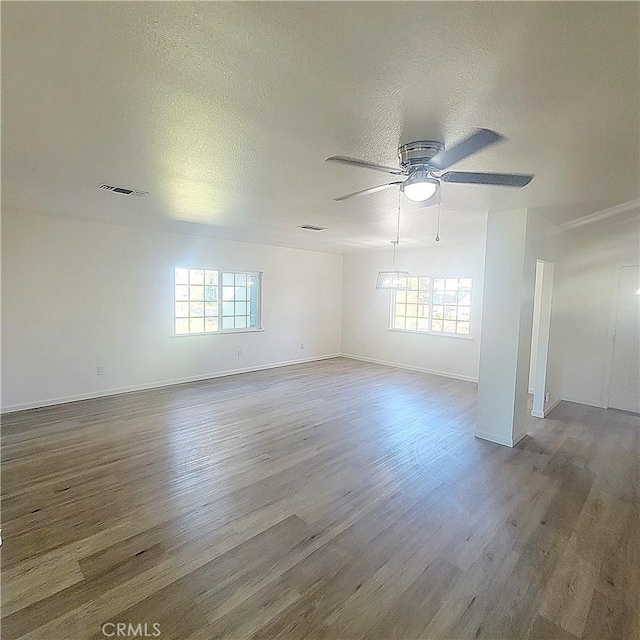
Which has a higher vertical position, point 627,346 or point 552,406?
point 627,346

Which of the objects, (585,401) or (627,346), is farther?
(585,401)

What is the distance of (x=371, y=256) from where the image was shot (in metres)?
8.13

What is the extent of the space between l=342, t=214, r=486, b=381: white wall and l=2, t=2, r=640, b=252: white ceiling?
289 centimetres

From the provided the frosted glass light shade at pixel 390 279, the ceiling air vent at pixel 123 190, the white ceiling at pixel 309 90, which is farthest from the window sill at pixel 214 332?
the white ceiling at pixel 309 90

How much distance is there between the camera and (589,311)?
17.6 feet

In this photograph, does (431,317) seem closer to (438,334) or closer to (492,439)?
(438,334)

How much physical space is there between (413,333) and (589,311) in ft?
10.0

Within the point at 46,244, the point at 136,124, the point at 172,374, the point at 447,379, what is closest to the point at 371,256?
the point at 447,379

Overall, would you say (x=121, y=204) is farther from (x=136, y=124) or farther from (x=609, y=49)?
(x=609, y=49)

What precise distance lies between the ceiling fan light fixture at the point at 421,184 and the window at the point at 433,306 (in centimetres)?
511

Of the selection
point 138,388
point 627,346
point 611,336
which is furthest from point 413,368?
point 138,388

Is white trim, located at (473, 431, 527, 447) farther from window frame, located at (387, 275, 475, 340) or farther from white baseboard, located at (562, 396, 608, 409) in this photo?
window frame, located at (387, 275, 475, 340)

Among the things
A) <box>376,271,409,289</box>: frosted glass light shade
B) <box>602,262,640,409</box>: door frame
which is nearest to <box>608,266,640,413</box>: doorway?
<box>602,262,640,409</box>: door frame

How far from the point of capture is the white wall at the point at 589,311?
16.6ft
